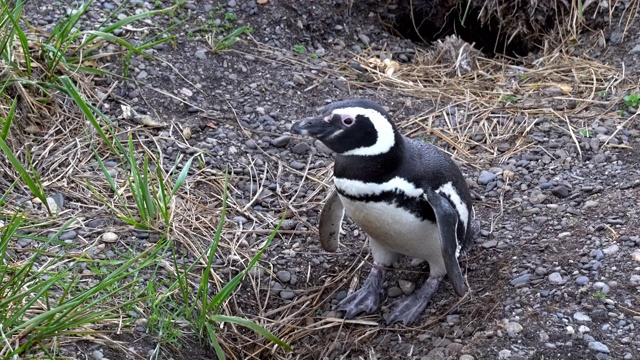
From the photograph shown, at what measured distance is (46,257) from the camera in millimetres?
3086

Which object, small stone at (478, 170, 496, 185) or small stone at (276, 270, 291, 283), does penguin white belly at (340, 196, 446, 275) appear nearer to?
small stone at (276, 270, 291, 283)

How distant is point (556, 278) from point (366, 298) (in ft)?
2.39

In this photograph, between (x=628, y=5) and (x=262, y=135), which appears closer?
(x=262, y=135)

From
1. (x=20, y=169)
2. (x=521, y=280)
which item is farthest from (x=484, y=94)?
(x=20, y=169)

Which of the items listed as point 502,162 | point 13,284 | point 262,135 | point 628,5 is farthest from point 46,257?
point 628,5

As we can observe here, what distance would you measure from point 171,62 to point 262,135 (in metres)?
0.62

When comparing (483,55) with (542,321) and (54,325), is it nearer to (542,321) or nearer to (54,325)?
(542,321)

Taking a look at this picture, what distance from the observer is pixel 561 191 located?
3625mm

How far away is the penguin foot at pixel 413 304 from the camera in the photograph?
3165 millimetres

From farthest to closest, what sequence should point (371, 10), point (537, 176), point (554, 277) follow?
point (371, 10), point (537, 176), point (554, 277)

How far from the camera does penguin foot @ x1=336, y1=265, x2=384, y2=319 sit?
3.25 metres

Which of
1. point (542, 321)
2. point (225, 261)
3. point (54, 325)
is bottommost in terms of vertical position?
point (225, 261)

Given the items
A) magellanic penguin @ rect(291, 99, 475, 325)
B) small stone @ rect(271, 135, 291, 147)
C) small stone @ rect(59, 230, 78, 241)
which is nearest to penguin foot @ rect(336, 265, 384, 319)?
magellanic penguin @ rect(291, 99, 475, 325)

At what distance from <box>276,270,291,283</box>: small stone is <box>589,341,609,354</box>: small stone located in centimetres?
123
